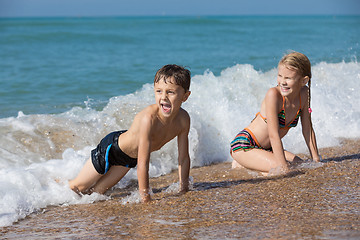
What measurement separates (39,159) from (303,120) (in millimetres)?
3032

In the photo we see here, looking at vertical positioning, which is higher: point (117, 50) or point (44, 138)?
point (117, 50)

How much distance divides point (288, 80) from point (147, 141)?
1499mm

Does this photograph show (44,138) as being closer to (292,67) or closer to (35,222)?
(35,222)

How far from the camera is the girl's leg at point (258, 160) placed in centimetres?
457

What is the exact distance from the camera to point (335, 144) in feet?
20.6

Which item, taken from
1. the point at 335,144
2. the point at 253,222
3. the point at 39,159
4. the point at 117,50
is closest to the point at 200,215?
the point at 253,222

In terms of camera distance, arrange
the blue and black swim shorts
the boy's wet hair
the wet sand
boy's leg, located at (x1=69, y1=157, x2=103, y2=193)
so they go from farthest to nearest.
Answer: boy's leg, located at (x1=69, y1=157, x2=103, y2=193) → the blue and black swim shorts → the boy's wet hair → the wet sand

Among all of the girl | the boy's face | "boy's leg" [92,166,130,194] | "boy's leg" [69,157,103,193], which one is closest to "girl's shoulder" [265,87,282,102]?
the girl

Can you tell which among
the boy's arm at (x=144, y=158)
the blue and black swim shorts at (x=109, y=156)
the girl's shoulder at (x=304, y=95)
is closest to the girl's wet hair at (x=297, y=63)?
the girl's shoulder at (x=304, y=95)

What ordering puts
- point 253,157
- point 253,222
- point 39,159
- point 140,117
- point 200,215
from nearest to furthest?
point 253,222 → point 200,215 → point 140,117 → point 253,157 → point 39,159

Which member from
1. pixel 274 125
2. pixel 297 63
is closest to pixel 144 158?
pixel 274 125

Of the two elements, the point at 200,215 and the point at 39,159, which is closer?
the point at 200,215

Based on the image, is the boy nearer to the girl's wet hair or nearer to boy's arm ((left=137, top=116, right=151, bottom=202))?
boy's arm ((left=137, top=116, right=151, bottom=202))

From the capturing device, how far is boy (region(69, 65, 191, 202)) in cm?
381
